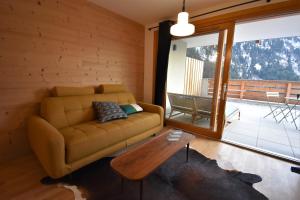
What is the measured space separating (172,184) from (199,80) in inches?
87.6

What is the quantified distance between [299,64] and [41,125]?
283 inches

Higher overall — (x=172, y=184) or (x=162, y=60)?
(x=162, y=60)

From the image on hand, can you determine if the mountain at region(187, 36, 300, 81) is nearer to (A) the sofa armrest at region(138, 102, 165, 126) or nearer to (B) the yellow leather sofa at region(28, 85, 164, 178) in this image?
(A) the sofa armrest at region(138, 102, 165, 126)

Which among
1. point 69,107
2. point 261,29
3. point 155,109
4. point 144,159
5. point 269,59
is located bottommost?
point 144,159

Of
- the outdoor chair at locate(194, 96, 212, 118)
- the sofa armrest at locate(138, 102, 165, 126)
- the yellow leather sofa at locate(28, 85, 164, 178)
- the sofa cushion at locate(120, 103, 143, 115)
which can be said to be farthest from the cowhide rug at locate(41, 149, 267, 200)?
the outdoor chair at locate(194, 96, 212, 118)

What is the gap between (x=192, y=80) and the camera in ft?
11.2

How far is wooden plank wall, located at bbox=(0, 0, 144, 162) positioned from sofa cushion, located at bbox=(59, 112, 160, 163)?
728mm

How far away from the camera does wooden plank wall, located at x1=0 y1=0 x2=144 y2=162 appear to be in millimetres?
1920

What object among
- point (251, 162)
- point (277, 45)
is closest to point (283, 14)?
point (251, 162)

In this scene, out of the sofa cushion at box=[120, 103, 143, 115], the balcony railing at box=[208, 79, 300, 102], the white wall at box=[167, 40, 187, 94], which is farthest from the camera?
the balcony railing at box=[208, 79, 300, 102]

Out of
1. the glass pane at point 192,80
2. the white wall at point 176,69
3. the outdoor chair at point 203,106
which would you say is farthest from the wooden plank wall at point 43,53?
the outdoor chair at point 203,106

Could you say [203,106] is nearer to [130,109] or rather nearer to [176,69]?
[176,69]

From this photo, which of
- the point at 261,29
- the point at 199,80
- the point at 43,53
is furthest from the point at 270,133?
the point at 43,53

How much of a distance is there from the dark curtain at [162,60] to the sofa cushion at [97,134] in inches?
40.7
